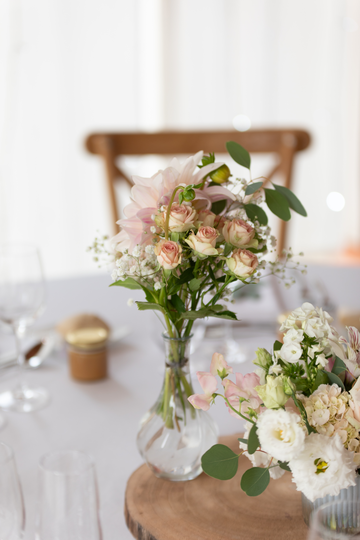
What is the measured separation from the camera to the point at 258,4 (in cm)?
297

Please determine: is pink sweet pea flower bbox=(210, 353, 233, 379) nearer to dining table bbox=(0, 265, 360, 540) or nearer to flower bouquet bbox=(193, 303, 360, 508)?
flower bouquet bbox=(193, 303, 360, 508)

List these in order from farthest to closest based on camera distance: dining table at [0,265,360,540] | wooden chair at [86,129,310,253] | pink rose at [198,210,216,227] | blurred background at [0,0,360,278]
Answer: blurred background at [0,0,360,278], wooden chair at [86,129,310,253], dining table at [0,265,360,540], pink rose at [198,210,216,227]

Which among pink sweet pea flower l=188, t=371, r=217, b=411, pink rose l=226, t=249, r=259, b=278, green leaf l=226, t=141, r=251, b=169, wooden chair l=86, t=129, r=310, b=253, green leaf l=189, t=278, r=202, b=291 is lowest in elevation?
pink sweet pea flower l=188, t=371, r=217, b=411

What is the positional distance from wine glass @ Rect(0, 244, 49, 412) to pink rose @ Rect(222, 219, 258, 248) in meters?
0.41

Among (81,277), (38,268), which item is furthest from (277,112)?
(38,268)

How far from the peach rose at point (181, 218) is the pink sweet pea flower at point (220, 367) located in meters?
0.12

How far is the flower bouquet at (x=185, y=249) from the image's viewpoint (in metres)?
0.50

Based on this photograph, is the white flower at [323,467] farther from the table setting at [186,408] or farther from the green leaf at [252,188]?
the green leaf at [252,188]

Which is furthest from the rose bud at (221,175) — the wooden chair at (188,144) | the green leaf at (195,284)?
the wooden chair at (188,144)

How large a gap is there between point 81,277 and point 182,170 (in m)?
0.95

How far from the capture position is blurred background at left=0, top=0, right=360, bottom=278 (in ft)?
8.07

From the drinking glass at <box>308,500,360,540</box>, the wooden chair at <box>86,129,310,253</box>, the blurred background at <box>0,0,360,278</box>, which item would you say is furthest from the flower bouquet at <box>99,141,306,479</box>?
the blurred background at <box>0,0,360,278</box>

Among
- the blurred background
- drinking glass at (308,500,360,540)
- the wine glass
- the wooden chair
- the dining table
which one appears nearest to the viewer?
drinking glass at (308,500,360,540)

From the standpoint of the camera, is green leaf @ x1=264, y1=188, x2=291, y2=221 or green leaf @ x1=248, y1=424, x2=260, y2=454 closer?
green leaf @ x1=248, y1=424, x2=260, y2=454
